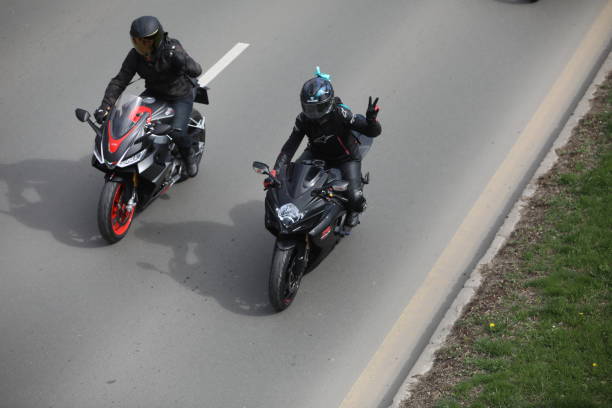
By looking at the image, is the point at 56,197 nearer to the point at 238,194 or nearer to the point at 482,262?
the point at 238,194

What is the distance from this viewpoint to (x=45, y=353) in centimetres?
798

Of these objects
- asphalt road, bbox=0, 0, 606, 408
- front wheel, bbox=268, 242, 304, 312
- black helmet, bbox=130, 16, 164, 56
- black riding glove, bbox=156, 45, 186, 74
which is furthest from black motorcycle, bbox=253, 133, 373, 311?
black helmet, bbox=130, 16, 164, 56

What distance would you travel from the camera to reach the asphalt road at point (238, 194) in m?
7.91

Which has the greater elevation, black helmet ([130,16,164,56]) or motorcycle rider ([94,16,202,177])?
black helmet ([130,16,164,56])

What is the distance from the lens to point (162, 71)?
9.55 m

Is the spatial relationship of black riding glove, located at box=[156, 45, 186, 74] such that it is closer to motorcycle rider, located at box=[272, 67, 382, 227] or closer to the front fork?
the front fork

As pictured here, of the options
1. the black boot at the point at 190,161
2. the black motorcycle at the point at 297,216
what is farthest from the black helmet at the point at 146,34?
the black motorcycle at the point at 297,216

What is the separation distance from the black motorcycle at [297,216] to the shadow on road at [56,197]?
92.2 inches

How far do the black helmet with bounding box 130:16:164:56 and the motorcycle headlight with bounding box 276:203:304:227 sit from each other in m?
2.53

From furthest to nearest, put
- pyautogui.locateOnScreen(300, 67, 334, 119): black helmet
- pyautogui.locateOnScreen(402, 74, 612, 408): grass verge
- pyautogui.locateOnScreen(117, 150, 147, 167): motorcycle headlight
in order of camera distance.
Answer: pyautogui.locateOnScreen(117, 150, 147, 167): motorcycle headlight
pyautogui.locateOnScreen(300, 67, 334, 119): black helmet
pyautogui.locateOnScreen(402, 74, 612, 408): grass verge

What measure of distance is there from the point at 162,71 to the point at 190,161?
45.6 inches

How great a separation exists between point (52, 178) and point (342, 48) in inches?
201

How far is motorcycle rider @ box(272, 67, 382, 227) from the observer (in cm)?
838

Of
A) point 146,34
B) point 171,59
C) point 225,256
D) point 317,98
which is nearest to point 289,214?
point 317,98
